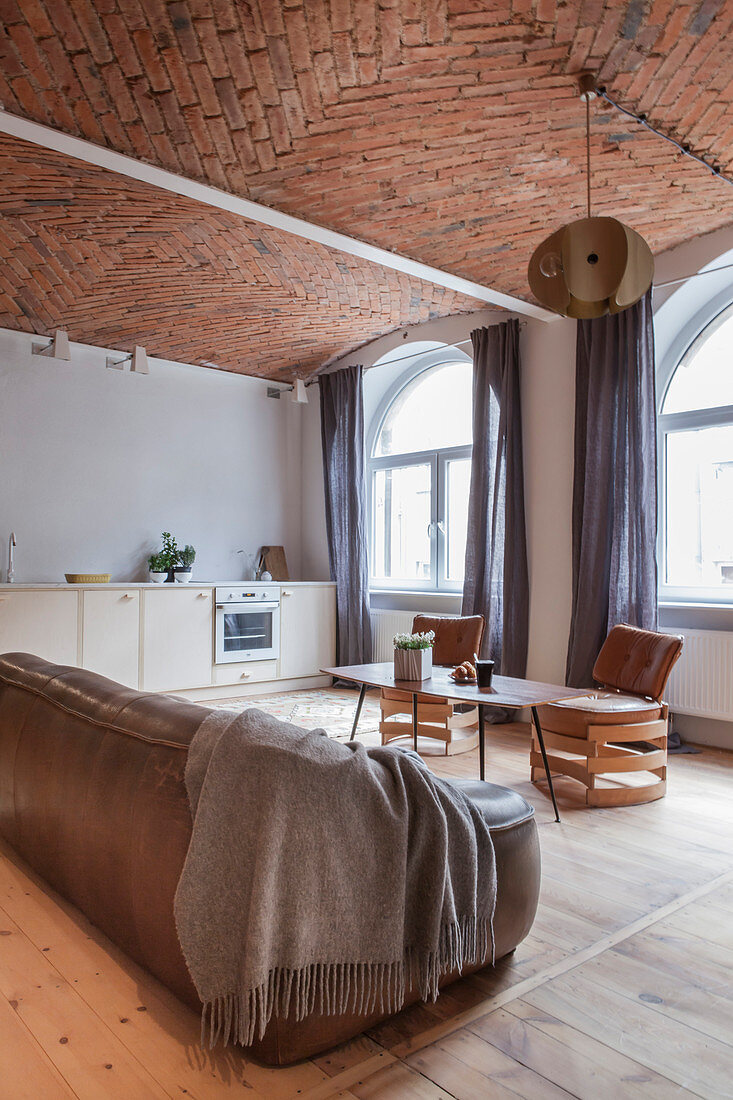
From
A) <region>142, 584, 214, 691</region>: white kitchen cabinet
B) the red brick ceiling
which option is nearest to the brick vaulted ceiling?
the red brick ceiling

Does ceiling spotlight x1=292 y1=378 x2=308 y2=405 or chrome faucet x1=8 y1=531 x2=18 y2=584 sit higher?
ceiling spotlight x1=292 y1=378 x2=308 y2=405

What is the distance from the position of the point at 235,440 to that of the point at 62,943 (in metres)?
5.60

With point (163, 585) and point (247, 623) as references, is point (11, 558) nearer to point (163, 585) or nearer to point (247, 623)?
point (163, 585)

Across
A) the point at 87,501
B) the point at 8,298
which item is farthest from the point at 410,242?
the point at 87,501

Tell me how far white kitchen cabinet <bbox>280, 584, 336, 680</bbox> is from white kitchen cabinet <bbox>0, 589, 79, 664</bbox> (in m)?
1.83

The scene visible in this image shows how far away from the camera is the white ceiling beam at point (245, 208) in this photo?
330 cm

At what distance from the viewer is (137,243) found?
4.64m

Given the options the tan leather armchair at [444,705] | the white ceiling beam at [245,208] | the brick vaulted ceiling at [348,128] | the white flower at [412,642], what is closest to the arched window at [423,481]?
the white ceiling beam at [245,208]

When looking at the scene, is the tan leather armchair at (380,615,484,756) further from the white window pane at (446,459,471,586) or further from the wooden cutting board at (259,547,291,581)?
the wooden cutting board at (259,547,291,581)

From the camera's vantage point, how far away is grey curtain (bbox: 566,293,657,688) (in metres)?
4.75

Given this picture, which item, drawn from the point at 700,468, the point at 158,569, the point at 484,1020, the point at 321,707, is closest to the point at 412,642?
the point at 321,707

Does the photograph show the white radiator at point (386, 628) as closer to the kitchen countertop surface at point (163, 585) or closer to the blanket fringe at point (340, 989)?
the kitchen countertop surface at point (163, 585)

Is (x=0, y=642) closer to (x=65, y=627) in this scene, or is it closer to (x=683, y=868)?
(x=65, y=627)

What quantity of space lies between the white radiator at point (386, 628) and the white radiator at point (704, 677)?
2.39 metres
